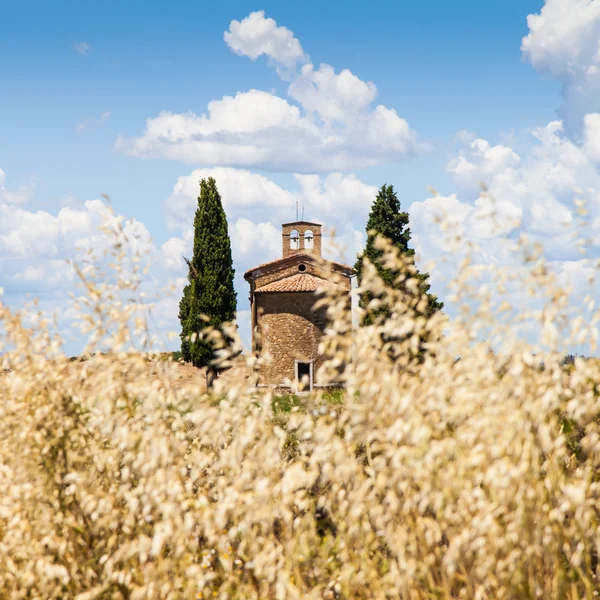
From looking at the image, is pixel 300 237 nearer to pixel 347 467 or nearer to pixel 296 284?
pixel 296 284

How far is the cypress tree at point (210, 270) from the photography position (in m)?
32.8

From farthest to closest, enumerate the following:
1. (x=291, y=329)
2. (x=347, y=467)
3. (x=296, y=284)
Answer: (x=296, y=284), (x=291, y=329), (x=347, y=467)

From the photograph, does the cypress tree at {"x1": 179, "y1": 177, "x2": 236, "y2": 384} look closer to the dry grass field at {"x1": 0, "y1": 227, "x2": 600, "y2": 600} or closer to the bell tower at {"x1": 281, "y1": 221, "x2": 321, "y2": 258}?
the bell tower at {"x1": 281, "y1": 221, "x2": 321, "y2": 258}

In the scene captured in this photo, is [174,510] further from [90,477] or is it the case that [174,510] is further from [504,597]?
[504,597]

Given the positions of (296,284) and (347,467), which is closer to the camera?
(347,467)

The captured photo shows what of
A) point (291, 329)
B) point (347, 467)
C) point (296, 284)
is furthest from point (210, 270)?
point (347, 467)

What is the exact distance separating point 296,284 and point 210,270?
4.35 m

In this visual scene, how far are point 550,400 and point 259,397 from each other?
202cm

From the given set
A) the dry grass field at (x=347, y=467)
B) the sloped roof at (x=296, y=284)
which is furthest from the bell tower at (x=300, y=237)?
the dry grass field at (x=347, y=467)

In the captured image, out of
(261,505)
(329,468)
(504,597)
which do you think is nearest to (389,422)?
(329,468)

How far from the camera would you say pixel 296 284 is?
112 ft

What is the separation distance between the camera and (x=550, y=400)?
3602mm

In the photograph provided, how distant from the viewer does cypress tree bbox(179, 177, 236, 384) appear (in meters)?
32.8

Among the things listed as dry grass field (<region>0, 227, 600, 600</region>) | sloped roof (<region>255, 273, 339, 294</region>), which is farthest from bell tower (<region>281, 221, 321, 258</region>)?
dry grass field (<region>0, 227, 600, 600</region>)
